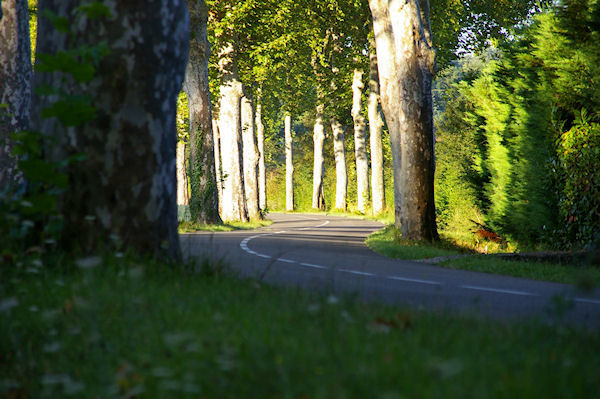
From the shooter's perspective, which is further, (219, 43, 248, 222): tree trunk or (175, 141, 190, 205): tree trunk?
(175, 141, 190, 205): tree trunk

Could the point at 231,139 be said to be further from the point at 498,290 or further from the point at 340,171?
the point at 498,290

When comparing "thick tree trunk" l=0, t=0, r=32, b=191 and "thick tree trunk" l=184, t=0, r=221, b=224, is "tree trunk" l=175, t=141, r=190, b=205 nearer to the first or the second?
"thick tree trunk" l=184, t=0, r=221, b=224

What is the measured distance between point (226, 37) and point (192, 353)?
1064 inches

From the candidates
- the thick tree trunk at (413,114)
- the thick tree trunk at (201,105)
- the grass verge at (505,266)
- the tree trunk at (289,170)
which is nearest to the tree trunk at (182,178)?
the tree trunk at (289,170)

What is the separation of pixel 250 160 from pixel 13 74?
2630 cm

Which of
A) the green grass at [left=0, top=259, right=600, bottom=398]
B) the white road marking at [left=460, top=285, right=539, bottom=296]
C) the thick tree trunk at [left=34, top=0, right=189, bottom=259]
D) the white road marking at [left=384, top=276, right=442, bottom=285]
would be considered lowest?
the white road marking at [left=460, top=285, right=539, bottom=296]

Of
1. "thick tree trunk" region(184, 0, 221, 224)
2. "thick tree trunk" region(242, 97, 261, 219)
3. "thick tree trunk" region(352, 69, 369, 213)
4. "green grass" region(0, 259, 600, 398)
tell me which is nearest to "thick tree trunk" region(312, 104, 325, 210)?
"thick tree trunk" region(352, 69, 369, 213)

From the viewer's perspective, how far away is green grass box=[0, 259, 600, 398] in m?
2.85

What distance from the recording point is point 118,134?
6.25 m

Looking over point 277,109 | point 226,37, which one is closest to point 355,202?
point 277,109

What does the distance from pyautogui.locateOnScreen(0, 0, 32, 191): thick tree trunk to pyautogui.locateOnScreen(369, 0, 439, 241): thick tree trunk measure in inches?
325

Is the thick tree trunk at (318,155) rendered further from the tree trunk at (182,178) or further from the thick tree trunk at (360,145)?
the tree trunk at (182,178)

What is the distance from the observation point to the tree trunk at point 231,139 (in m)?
29.1

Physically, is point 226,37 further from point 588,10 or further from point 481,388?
point 481,388
